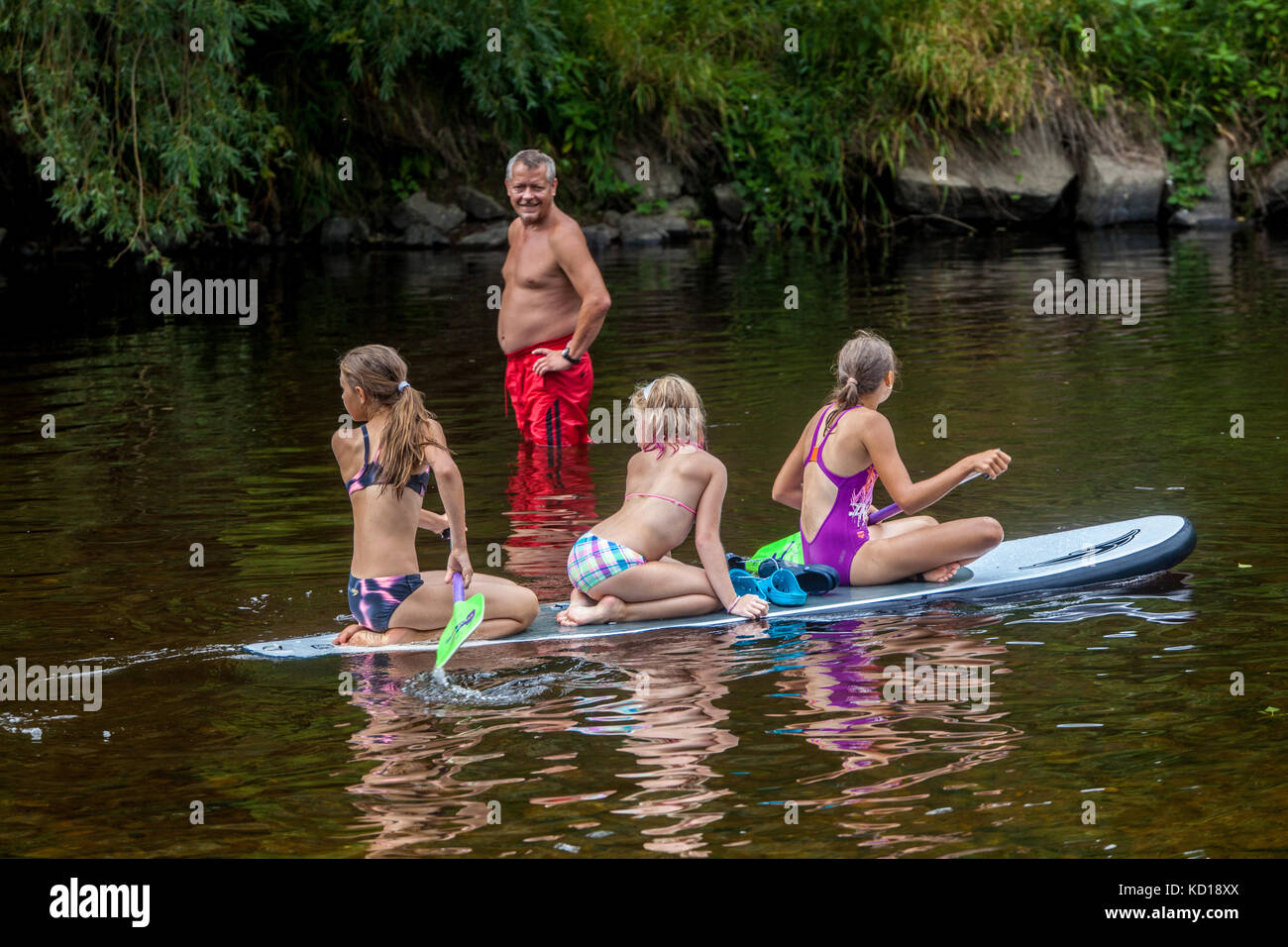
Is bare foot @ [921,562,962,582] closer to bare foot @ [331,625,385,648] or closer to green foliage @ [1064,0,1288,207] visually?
bare foot @ [331,625,385,648]

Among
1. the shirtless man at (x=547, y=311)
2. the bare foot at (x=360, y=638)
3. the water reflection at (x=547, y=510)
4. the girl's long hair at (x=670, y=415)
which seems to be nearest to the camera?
the bare foot at (x=360, y=638)

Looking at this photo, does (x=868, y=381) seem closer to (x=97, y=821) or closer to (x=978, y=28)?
(x=97, y=821)

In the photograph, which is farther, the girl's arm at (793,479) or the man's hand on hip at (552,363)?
the man's hand on hip at (552,363)

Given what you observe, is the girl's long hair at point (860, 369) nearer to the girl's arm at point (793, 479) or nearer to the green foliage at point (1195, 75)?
the girl's arm at point (793, 479)

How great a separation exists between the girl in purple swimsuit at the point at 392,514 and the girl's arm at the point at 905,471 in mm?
1468

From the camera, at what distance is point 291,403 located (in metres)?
11.5

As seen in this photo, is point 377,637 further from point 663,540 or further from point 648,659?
point 663,540

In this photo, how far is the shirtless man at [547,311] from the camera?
29.6ft

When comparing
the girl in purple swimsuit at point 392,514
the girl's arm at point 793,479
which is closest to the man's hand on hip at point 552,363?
the girl's arm at point 793,479

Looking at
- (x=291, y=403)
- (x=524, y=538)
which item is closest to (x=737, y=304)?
(x=291, y=403)
